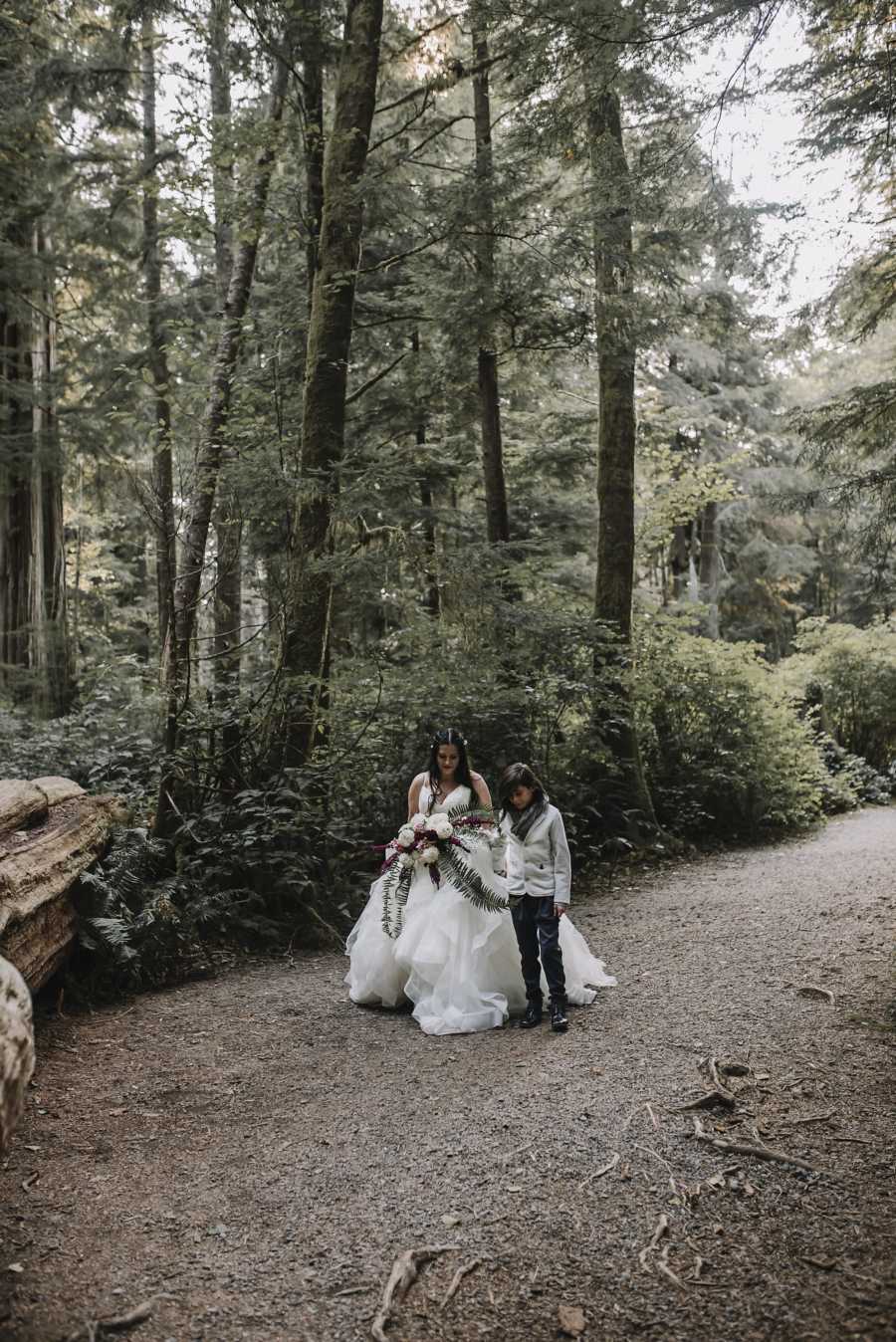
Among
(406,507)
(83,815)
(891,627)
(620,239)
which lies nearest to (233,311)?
(406,507)

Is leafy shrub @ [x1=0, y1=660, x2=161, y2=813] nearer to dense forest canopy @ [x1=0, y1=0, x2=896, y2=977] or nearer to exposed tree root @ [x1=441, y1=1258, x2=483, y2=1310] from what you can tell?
dense forest canopy @ [x1=0, y1=0, x2=896, y2=977]

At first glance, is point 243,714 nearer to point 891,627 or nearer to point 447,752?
point 447,752

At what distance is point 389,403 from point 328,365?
4248 mm

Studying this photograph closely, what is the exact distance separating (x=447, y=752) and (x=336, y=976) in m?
1.86

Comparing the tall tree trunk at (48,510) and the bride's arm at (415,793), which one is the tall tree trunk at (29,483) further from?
the bride's arm at (415,793)

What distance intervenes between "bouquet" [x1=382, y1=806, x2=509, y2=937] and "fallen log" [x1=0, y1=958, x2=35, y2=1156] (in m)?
2.90

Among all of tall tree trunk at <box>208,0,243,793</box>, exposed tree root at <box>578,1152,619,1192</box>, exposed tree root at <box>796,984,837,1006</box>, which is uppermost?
tall tree trunk at <box>208,0,243,793</box>

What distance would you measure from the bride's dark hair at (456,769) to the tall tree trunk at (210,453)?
235 cm

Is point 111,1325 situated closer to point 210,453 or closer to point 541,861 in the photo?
point 541,861

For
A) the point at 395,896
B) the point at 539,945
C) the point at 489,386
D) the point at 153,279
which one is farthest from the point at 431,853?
the point at 153,279

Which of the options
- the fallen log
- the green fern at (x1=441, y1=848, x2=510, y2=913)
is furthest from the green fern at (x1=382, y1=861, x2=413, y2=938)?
the fallen log

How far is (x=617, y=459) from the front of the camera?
35.9 feet

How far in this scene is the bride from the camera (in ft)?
17.6

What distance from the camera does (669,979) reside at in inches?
233
